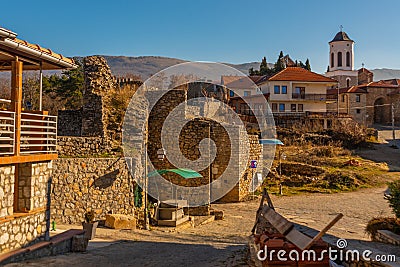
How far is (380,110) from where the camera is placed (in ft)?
165

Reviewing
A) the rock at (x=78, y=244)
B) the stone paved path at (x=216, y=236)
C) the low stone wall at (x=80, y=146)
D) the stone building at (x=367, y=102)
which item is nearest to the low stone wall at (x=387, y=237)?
the stone paved path at (x=216, y=236)

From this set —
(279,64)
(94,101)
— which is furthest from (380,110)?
(94,101)

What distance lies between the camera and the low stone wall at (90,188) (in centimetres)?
1175

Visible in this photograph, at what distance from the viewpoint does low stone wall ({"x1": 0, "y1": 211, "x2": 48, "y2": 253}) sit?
299 inches

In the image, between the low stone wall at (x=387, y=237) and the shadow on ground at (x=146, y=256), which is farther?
the shadow on ground at (x=146, y=256)

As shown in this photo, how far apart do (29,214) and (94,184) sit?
3990 mm

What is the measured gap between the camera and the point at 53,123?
9336mm

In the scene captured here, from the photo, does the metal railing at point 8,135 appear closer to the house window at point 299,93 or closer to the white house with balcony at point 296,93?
the white house with balcony at point 296,93

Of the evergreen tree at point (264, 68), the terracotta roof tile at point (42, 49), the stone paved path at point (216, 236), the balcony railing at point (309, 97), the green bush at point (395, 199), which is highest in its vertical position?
the evergreen tree at point (264, 68)

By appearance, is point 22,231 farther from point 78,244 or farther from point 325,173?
point 325,173

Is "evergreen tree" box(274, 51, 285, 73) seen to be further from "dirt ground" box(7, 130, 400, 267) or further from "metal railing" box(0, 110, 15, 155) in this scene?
"metal railing" box(0, 110, 15, 155)

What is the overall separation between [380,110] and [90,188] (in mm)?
46023

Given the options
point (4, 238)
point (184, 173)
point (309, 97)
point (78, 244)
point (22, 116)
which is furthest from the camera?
point (309, 97)

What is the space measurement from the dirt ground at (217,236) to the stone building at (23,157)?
753 mm
